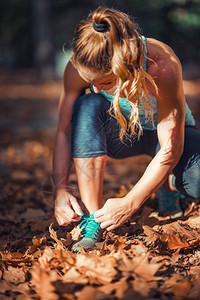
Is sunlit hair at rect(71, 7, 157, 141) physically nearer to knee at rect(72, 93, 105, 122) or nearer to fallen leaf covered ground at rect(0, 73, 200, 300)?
knee at rect(72, 93, 105, 122)

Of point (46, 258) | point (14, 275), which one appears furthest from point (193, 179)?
point (14, 275)

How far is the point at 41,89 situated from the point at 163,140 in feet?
31.2

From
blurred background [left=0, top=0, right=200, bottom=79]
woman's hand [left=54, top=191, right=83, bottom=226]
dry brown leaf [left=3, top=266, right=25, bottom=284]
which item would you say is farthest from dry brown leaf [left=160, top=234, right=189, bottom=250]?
blurred background [left=0, top=0, right=200, bottom=79]

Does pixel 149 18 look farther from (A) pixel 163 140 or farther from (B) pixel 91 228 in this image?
(B) pixel 91 228

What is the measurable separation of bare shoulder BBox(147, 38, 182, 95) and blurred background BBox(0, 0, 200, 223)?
5.4 inches

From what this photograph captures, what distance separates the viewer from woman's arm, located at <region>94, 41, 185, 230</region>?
4.94 feet

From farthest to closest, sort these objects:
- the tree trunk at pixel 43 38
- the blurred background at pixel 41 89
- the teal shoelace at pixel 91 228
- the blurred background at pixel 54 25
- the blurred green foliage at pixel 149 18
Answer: the blurred green foliage at pixel 149 18, the blurred background at pixel 54 25, the tree trunk at pixel 43 38, the blurred background at pixel 41 89, the teal shoelace at pixel 91 228

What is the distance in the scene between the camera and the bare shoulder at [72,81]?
175cm

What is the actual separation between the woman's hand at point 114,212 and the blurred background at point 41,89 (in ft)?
0.95

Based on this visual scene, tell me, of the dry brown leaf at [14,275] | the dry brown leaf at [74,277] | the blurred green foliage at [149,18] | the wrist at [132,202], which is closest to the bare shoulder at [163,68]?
the wrist at [132,202]

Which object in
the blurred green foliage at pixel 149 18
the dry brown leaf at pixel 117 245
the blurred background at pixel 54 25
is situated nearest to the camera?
the dry brown leaf at pixel 117 245

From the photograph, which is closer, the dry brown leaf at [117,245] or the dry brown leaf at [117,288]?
the dry brown leaf at [117,288]

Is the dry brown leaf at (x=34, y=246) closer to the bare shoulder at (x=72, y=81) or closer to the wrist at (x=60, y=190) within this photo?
the wrist at (x=60, y=190)

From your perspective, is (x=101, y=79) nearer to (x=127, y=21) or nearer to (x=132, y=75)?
(x=132, y=75)
